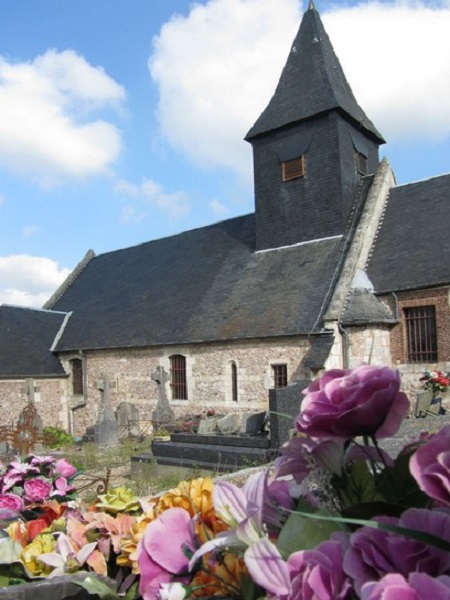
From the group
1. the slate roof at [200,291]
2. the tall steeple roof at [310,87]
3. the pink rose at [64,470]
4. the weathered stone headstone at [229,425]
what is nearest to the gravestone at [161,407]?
the slate roof at [200,291]

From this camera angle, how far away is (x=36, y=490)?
8.53 ft

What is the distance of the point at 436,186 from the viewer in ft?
55.4

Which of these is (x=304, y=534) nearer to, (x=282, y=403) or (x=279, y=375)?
(x=282, y=403)

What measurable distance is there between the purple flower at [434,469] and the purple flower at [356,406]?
14 centimetres

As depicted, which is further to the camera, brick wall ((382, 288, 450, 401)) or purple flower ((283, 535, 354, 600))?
brick wall ((382, 288, 450, 401))

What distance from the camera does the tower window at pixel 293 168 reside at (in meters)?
18.4

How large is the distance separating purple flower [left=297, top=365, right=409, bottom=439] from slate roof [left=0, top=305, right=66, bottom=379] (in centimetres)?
2023

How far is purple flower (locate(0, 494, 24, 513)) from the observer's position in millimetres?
2516

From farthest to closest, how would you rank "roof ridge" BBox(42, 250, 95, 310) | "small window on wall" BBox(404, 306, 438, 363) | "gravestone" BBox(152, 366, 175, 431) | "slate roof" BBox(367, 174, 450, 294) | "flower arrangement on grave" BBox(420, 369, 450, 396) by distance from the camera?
"roof ridge" BBox(42, 250, 95, 310)
"gravestone" BBox(152, 366, 175, 431)
"slate roof" BBox(367, 174, 450, 294)
"small window on wall" BBox(404, 306, 438, 363)
"flower arrangement on grave" BBox(420, 369, 450, 396)

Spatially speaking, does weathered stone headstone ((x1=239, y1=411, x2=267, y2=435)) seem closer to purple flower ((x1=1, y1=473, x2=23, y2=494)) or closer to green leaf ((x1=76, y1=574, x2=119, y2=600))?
purple flower ((x1=1, y1=473, x2=23, y2=494))

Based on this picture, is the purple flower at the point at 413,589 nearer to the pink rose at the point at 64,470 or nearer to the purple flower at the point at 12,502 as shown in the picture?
the purple flower at the point at 12,502

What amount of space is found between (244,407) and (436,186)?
918 cm

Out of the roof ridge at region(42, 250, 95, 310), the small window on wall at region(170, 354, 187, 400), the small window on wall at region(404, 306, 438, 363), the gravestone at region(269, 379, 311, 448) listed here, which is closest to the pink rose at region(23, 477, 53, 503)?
the gravestone at region(269, 379, 311, 448)

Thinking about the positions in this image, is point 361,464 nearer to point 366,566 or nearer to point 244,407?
point 366,566
